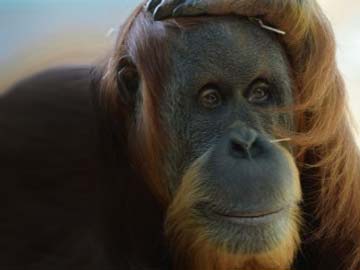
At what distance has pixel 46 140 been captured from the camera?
5.41ft

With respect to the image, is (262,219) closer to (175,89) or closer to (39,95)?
(175,89)

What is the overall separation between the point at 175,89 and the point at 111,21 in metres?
0.37

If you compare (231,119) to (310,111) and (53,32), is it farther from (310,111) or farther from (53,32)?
(53,32)

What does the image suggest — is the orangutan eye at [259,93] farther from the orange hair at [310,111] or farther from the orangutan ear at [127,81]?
the orangutan ear at [127,81]

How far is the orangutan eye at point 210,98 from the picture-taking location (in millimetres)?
1700

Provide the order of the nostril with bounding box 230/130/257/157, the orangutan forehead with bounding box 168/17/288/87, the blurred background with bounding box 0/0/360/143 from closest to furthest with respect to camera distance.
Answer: the blurred background with bounding box 0/0/360/143 < the nostril with bounding box 230/130/257/157 < the orangutan forehead with bounding box 168/17/288/87

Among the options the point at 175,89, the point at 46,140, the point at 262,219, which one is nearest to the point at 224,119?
the point at 175,89

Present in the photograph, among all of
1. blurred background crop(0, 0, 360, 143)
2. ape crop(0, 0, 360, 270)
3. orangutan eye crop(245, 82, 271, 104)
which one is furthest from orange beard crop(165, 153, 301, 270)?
blurred background crop(0, 0, 360, 143)

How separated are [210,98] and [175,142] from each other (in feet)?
0.46

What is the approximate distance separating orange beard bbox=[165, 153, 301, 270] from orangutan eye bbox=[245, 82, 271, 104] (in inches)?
8.4

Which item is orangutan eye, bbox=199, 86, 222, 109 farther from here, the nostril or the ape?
the nostril

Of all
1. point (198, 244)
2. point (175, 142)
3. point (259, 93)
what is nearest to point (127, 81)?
point (175, 142)

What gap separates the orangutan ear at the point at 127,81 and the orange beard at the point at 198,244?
26 cm

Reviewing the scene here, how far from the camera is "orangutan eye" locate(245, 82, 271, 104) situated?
1738mm
